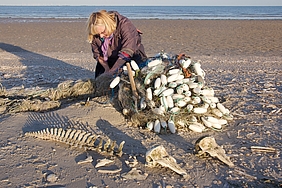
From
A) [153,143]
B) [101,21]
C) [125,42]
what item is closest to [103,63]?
[125,42]

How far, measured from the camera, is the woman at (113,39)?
526 cm

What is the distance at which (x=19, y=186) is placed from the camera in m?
2.89

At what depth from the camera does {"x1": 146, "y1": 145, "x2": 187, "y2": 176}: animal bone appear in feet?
10.2

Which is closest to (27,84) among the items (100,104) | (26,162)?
(100,104)

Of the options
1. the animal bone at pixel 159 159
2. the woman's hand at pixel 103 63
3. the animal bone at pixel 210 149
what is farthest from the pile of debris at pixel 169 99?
the woman's hand at pixel 103 63

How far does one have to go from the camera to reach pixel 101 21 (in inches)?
205

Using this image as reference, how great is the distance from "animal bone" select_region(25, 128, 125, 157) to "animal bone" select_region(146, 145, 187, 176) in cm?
40

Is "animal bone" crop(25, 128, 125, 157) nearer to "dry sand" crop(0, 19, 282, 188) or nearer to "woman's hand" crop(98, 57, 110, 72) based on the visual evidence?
"dry sand" crop(0, 19, 282, 188)

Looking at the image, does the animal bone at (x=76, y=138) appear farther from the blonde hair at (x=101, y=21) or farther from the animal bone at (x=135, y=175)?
the blonde hair at (x=101, y=21)

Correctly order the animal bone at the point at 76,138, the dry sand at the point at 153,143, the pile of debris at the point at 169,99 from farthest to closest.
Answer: the pile of debris at the point at 169,99, the animal bone at the point at 76,138, the dry sand at the point at 153,143

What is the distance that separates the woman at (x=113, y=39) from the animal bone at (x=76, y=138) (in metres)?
1.76

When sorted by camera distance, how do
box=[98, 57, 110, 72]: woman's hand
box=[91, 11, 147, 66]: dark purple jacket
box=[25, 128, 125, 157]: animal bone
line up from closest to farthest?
box=[25, 128, 125, 157]: animal bone → box=[91, 11, 147, 66]: dark purple jacket → box=[98, 57, 110, 72]: woman's hand

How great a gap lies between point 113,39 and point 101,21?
1.71 ft

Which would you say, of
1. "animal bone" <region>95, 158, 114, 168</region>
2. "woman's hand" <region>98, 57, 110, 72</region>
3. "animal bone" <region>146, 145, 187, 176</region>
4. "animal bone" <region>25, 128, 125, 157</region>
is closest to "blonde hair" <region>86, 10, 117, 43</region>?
"woman's hand" <region>98, 57, 110, 72</region>
